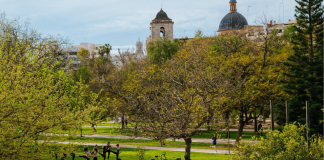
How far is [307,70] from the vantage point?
1109 inches

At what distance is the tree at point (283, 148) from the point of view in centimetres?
1138

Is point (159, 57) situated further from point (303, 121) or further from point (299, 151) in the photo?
point (299, 151)

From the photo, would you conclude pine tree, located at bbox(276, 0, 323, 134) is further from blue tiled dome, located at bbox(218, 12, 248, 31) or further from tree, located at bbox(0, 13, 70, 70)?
blue tiled dome, located at bbox(218, 12, 248, 31)

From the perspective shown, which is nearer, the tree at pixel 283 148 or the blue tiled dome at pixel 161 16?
the tree at pixel 283 148

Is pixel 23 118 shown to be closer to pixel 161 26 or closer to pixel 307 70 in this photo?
pixel 307 70

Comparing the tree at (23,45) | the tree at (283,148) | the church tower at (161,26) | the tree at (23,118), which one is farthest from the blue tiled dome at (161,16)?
the tree at (283,148)

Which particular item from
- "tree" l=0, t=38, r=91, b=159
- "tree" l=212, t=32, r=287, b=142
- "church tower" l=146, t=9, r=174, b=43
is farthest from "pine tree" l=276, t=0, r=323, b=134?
"church tower" l=146, t=9, r=174, b=43

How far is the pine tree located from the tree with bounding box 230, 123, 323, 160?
16327 millimetres

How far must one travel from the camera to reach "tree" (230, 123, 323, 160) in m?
11.4

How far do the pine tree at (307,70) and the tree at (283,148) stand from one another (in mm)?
16327

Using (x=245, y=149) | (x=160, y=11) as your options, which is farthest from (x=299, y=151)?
(x=160, y=11)

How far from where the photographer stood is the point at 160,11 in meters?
69.5

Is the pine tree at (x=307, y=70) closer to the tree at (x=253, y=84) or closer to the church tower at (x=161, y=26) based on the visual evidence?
the tree at (x=253, y=84)

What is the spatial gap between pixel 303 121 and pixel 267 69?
17.7 ft
